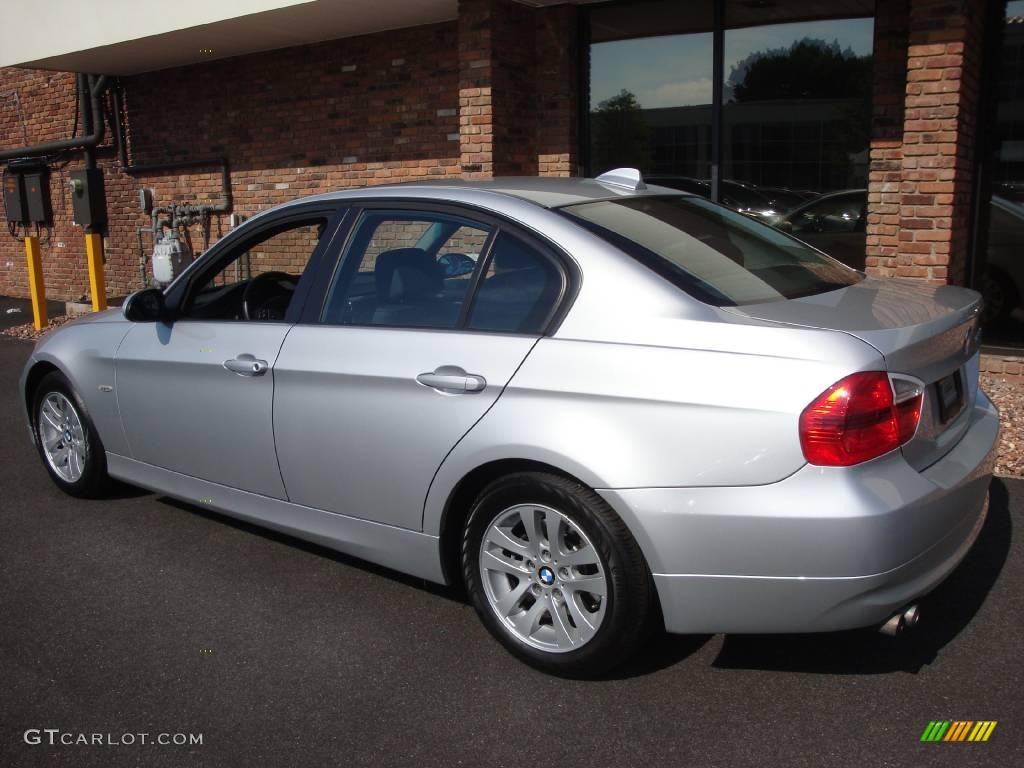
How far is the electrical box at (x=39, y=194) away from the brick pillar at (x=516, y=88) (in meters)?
8.79

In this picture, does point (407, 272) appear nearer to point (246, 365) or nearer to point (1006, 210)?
point (246, 365)

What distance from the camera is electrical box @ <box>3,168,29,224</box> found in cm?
1555

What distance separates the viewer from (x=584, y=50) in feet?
32.2

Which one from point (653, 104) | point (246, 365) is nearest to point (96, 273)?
point (653, 104)

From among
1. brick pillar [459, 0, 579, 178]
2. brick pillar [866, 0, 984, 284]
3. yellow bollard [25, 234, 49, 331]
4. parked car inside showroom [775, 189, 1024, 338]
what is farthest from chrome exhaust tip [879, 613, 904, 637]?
yellow bollard [25, 234, 49, 331]

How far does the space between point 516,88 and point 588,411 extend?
23.8ft

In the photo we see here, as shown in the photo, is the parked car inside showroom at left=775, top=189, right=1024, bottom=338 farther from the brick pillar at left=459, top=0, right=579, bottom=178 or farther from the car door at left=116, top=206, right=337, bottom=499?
the car door at left=116, top=206, right=337, bottom=499

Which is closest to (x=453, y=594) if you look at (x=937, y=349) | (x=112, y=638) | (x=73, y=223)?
(x=112, y=638)

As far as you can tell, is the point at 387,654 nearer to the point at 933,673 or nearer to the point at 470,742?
the point at 470,742

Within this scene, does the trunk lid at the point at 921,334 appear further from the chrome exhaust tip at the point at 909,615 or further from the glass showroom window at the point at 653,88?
the glass showroom window at the point at 653,88

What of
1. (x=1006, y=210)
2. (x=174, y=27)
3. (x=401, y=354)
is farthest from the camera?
(x=174, y=27)

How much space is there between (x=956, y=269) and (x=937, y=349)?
5.22 metres

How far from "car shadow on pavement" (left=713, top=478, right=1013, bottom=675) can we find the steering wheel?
243 cm

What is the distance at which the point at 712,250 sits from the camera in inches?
140
